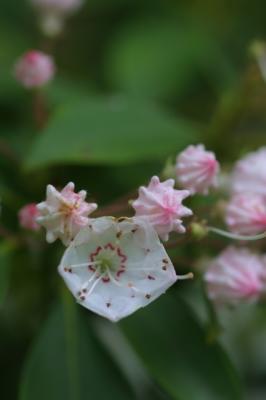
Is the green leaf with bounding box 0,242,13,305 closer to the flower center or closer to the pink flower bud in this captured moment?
the flower center

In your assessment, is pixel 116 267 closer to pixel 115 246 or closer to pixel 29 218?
pixel 115 246

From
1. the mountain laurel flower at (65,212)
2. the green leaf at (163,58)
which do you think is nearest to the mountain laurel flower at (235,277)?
the mountain laurel flower at (65,212)

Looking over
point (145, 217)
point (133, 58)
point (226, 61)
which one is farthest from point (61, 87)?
point (145, 217)

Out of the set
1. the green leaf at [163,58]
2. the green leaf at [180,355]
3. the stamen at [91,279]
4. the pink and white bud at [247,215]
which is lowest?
the green leaf at [180,355]

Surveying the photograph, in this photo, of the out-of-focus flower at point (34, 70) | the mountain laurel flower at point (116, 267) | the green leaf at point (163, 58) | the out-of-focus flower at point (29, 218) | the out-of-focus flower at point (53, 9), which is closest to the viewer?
the mountain laurel flower at point (116, 267)

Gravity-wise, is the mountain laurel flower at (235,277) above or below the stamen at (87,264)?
below

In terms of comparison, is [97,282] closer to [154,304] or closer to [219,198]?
[154,304]

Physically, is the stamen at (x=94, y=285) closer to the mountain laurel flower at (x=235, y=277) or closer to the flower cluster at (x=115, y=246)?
the flower cluster at (x=115, y=246)
